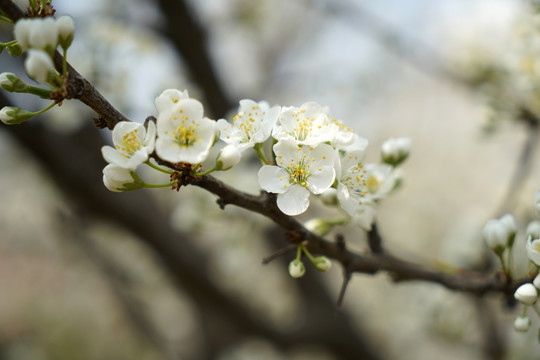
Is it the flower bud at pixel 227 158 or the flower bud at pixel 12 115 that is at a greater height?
the flower bud at pixel 227 158

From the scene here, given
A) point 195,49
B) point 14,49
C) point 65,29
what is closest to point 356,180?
point 65,29

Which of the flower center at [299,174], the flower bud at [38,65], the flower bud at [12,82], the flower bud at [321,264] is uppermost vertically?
the flower bud at [38,65]

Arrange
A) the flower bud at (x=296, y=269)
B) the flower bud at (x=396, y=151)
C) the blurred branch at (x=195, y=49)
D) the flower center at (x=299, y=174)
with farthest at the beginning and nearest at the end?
1. the blurred branch at (x=195, y=49)
2. the flower bud at (x=396, y=151)
3. the flower bud at (x=296, y=269)
4. the flower center at (x=299, y=174)

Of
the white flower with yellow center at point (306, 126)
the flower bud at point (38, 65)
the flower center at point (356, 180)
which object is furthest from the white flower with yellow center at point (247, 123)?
the flower bud at point (38, 65)

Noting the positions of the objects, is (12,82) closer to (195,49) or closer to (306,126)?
(306,126)

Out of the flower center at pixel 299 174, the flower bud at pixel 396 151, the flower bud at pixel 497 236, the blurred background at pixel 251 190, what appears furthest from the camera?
the blurred background at pixel 251 190

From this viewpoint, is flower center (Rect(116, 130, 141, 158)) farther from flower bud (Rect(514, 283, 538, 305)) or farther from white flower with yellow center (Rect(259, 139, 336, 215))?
flower bud (Rect(514, 283, 538, 305))

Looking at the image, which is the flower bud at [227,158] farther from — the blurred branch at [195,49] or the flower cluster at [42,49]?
the blurred branch at [195,49]

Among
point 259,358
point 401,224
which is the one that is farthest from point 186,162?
point 401,224

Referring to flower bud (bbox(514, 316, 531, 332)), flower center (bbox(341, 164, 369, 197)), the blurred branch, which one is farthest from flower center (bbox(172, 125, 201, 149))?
the blurred branch
